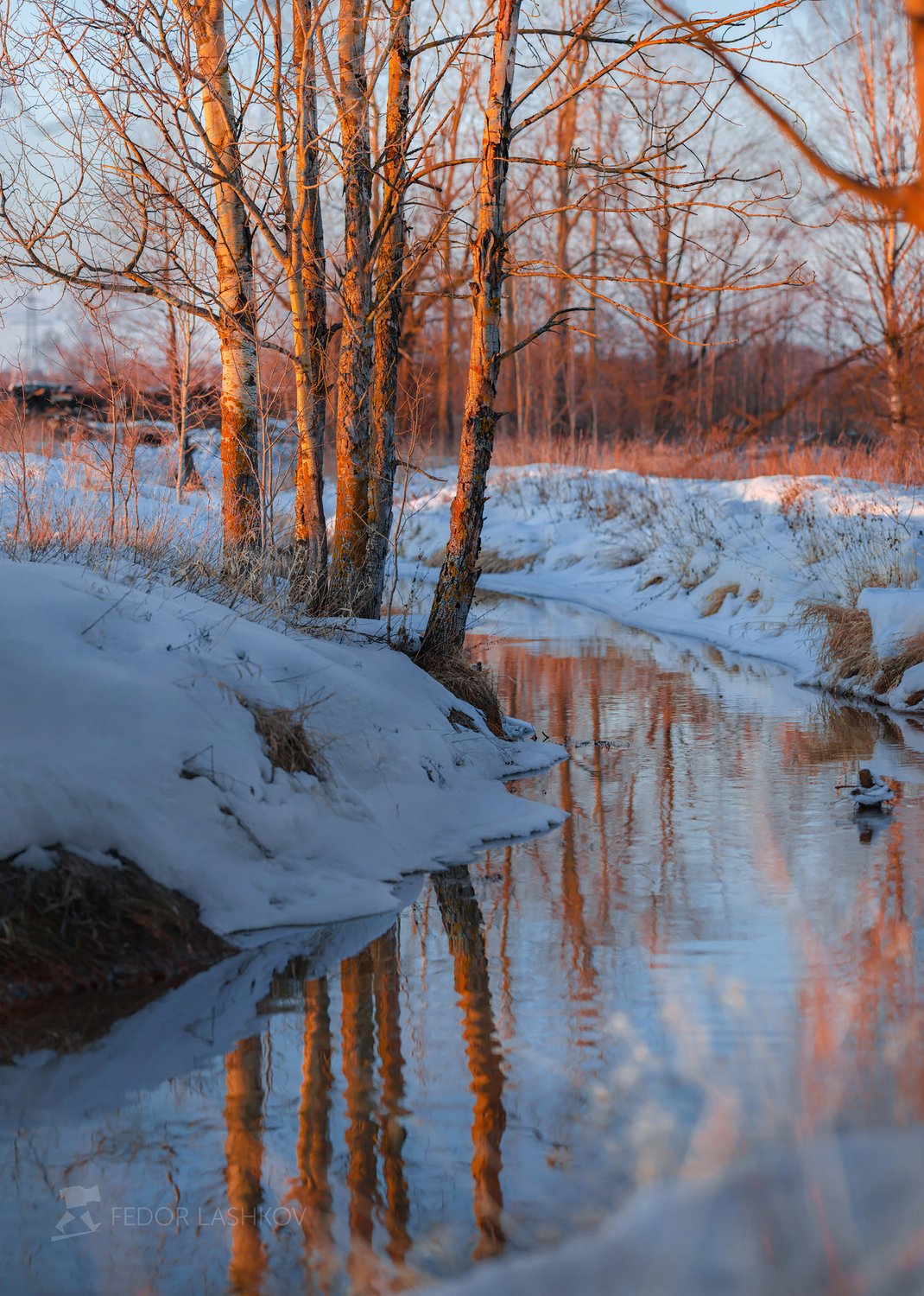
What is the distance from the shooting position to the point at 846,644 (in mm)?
10078

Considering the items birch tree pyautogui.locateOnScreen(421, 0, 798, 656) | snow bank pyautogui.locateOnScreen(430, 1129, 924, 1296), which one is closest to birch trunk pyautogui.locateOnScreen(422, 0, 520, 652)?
birch tree pyautogui.locateOnScreen(421, 0, 798, 656)

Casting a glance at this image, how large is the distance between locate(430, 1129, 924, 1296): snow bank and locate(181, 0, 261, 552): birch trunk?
607 cm

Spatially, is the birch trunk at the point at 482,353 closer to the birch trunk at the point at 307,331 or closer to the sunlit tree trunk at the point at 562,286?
the birch trunk at the point at 307,331

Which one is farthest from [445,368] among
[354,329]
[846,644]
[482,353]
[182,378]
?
[482,353]

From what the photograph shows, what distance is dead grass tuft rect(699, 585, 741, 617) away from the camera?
48.0 ft

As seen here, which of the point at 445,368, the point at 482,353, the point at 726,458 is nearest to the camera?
the point at 482,353

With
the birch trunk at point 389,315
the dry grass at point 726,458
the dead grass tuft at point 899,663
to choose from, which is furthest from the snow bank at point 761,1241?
the dry grass at point 726,458

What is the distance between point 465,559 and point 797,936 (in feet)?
12.5

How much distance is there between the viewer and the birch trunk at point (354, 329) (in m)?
7.67

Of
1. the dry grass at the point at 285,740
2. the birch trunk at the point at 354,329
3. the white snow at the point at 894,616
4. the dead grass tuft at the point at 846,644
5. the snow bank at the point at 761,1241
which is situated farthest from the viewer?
the dead grass tuft at the point at 846,644

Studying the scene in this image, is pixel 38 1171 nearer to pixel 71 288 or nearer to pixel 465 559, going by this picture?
pixel 465 559

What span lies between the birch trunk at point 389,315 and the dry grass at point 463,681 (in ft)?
2.34

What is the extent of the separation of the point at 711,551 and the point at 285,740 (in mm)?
11753

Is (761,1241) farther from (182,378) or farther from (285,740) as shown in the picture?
(182,378)
